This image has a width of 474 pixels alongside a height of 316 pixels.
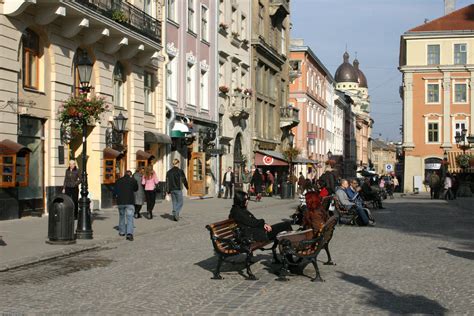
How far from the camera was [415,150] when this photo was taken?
247 ft

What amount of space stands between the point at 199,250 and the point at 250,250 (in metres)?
4.20

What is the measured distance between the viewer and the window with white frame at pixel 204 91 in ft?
132

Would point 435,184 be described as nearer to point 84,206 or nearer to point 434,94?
point 434,94

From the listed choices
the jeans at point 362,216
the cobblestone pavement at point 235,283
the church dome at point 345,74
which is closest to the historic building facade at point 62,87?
the cobblestone pavement at point 235,283

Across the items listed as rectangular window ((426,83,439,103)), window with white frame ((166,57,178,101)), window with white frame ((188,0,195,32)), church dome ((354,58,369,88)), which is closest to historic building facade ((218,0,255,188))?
window with white frame ((188,0,195,32))

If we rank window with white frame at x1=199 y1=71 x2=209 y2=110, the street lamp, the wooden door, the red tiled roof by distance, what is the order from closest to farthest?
1. the street lamp
2. the wooden door
3. window with white frame at x1=199 y1=71 x2=209 y2=110
4. the red tiled roof

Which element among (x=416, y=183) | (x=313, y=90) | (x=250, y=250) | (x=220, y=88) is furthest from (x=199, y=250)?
(x=313, y=90)

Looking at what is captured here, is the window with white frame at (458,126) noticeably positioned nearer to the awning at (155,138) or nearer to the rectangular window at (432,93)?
the rectangular window at (432,93)

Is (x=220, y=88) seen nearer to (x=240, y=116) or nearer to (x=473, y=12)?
→ (x=240, y=116)

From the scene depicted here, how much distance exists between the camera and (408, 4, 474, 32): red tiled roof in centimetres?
7612

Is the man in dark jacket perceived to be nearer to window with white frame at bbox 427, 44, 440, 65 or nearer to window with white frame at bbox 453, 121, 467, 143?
window with white frame at bbox 453, 121, 467, 143

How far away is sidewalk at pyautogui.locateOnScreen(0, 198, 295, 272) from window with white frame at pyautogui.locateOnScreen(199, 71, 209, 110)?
48.2 feet

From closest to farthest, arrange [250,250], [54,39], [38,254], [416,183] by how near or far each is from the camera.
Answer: [250,250] → [38,254] → [54,39] → [416,183]

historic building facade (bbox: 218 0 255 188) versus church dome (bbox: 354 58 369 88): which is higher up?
church dome (bbox: 354 58 369 88)
